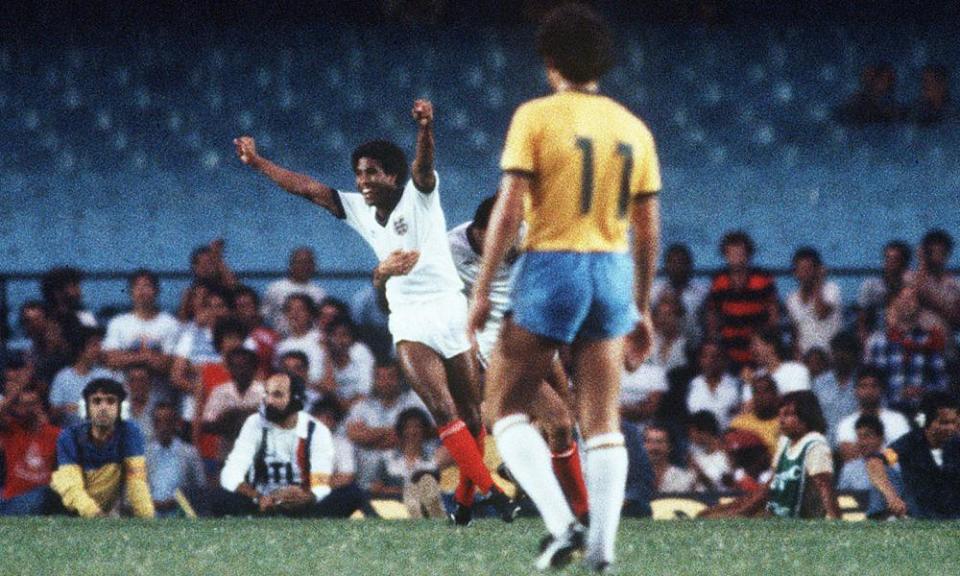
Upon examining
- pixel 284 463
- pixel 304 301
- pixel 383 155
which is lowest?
pixel 284 463

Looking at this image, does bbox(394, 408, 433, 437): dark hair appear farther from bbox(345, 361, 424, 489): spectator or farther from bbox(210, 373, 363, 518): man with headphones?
bbox(210, 373, 363, 518): man with headphones

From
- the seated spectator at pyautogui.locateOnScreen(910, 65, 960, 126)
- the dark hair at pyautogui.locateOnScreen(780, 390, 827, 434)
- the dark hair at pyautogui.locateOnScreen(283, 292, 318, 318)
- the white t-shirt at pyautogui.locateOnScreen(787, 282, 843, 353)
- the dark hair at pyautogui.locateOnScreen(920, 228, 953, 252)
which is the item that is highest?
the seated spectator at pyautogui.locateOnScreen(910, 65, 960, 126)

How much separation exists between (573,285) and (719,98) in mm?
10477

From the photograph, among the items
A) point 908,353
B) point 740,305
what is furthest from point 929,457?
point 740,305

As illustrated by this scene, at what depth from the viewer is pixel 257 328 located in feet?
48.3

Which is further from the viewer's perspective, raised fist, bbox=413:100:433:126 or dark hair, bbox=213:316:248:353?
dark hair, bbox=213:316:248:353

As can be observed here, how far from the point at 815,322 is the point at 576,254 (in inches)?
325

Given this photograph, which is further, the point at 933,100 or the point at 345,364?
the point at 933,100

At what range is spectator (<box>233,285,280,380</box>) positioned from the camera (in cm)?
1448

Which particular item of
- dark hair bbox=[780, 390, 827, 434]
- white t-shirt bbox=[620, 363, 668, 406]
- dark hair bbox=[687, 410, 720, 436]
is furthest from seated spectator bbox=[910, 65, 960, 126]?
dark hair bbox=[780, 390, 827, 434]

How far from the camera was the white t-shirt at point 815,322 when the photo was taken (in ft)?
48.0

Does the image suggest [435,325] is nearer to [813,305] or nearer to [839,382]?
[839,382]

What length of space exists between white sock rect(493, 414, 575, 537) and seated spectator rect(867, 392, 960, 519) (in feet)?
16.6

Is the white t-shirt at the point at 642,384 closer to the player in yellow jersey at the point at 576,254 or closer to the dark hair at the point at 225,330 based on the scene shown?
the dark hair at the point at 225,330
